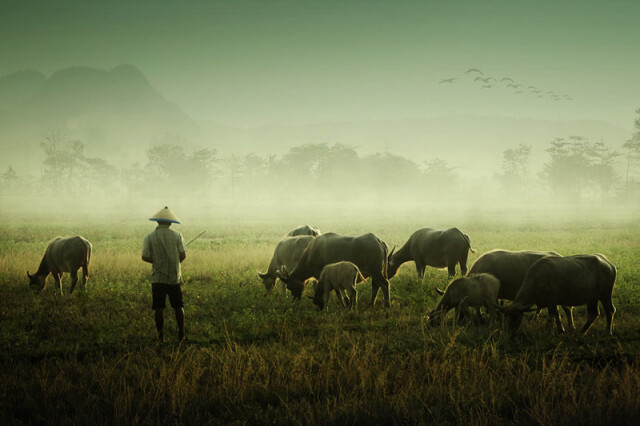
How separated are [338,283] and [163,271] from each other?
443 cm

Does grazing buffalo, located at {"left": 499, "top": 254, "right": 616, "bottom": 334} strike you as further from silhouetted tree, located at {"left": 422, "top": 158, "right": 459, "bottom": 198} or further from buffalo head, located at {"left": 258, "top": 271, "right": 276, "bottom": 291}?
silhouetted tree, located at {"left": 422, "top": 158, "right": 459, "bottom": 198}

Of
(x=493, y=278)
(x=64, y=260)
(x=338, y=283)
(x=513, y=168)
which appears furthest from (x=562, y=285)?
(x=513, y=168)

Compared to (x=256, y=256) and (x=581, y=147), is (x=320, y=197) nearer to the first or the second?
(x=581, y=147)

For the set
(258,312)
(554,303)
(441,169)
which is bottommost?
(258,312)

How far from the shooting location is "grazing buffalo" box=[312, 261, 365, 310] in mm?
10875

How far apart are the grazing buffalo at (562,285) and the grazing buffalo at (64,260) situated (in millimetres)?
12001

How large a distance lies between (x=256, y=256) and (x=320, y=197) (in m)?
97.6

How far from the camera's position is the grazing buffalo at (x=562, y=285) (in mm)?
8016

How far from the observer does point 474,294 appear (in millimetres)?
8805

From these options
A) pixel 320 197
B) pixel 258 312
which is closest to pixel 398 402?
pixel 258 312

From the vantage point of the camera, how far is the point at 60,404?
546 centimetres

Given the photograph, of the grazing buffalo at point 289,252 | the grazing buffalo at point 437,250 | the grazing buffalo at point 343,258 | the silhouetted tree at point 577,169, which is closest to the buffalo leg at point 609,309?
the grazing buffalo at point 343,258

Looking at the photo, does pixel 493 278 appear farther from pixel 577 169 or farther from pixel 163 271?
pixel 577 169

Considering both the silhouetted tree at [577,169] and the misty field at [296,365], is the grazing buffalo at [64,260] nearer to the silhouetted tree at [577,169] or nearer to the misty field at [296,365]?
the misty field at [296,365]
